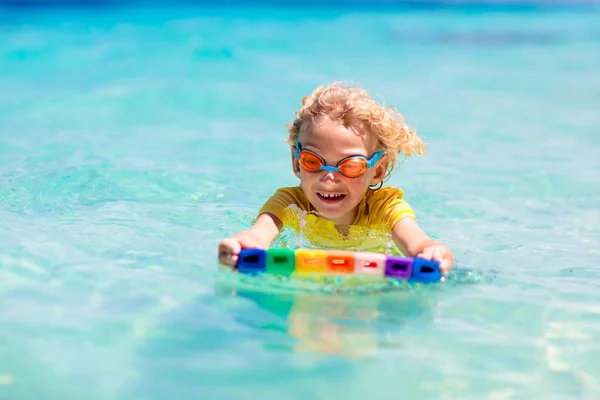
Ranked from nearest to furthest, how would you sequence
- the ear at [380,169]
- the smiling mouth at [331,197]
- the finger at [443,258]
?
the finger at [443,258]
the smiling mouth at [331,197]
the ear at [380,169]

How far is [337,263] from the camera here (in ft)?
10.4

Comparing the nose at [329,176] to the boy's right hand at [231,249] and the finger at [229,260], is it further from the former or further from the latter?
the finger at [229,260]

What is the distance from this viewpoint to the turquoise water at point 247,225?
2719mm

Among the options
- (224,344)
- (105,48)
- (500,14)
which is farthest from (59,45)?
(500,14)

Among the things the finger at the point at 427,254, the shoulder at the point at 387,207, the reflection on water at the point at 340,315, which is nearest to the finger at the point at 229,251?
the reflection on water at the point at 340,315

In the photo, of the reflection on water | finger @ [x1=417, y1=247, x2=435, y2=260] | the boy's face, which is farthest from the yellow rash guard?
the reflection on water

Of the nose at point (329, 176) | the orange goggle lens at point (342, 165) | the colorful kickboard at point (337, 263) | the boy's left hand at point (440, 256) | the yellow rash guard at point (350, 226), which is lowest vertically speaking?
the colorful kickboard at point (337, 263)

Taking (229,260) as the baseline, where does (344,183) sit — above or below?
above

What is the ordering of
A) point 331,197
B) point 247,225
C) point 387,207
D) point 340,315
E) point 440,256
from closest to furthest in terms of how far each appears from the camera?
point 340,315 → point 440,256 → point 331,197 → point 387,207 → point 247,225

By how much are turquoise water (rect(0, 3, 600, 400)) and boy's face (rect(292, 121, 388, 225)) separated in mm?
594

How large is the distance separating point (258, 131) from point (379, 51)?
21.0 feet

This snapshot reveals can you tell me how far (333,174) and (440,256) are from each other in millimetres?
669

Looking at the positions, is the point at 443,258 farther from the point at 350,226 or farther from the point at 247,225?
the point at 247,225

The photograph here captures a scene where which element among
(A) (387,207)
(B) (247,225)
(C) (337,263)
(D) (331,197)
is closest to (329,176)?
(D) (331,197)
